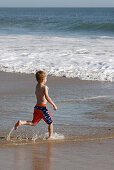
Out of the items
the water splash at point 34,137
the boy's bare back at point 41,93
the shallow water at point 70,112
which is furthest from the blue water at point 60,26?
the water splash at point 34,137

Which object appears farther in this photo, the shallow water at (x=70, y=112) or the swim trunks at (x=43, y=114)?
the shallow water at (x=70, y=112)

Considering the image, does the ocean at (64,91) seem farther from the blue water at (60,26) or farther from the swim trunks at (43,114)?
the blue water at (60,26)

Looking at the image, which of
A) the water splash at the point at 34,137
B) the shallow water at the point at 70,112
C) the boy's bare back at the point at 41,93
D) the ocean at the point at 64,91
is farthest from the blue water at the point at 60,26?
the water splash at the point at 34,137

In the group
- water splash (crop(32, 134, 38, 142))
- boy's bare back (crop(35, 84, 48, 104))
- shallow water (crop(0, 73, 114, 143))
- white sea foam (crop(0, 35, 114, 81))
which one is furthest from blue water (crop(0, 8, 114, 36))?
water splash (crop(32, 134, 38, 142))

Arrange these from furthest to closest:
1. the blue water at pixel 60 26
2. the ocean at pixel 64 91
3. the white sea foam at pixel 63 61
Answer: the blue water at pixel 60 26, the white sea foam at pixel 63 61, the ocean at pixel 64 91

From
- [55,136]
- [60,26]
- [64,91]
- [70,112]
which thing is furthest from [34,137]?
[60,26]

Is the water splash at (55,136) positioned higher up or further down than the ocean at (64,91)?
further down

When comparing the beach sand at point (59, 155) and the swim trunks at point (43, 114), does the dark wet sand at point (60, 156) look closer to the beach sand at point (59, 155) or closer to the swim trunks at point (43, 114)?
the beach sand at point (59, 155)

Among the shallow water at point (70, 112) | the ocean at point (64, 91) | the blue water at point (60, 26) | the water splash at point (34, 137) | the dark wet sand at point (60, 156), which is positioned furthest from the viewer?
the blue water at point (60, 26)

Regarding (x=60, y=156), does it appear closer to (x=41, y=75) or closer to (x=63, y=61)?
(x=41, y=75)

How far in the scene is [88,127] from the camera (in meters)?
5.45

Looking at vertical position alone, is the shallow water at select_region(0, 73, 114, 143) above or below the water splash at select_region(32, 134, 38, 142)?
above

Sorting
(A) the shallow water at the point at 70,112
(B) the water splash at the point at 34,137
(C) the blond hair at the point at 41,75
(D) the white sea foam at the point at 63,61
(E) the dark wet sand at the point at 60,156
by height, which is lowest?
(E) the dark wet sand at the point at 60,156

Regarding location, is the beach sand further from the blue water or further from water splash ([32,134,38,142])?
the blue water
